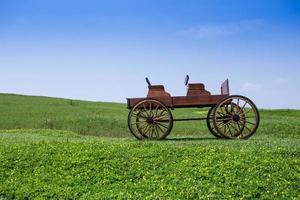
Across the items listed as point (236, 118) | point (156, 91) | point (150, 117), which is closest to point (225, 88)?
point (236, 118)

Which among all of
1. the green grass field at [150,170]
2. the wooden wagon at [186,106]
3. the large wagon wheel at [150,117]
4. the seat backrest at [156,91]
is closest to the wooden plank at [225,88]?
the wooden wagon at [186,106]

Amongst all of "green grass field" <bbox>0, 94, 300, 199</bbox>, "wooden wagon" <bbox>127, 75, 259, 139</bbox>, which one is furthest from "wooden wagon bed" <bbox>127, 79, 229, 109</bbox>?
"green grass field" <bbox>0, 94, 300, 199</bbox>

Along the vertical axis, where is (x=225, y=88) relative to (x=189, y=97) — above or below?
above

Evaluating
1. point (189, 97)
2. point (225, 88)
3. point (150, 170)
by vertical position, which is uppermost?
point (225, 88)

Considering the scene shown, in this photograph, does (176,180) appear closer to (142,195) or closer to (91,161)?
(142,195)

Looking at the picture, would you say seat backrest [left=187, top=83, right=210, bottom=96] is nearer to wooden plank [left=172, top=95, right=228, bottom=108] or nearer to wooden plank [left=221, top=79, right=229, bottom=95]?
wooden plank [left=172, top=95, right=228, bottom=108]

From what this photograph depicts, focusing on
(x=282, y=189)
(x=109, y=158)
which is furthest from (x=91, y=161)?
(x=282, y=189)

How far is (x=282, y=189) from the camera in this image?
40.5 feet

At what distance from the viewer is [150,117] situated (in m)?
18.0

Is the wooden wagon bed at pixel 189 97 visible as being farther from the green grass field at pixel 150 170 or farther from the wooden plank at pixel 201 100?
the green grass field at pixel 150 170

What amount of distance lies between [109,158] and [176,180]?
2.85 meters

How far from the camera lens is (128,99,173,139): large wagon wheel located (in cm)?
1794

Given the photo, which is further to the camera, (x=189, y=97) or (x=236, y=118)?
(x=189, y=97)

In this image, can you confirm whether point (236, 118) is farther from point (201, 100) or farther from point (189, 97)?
point (189, 97)
